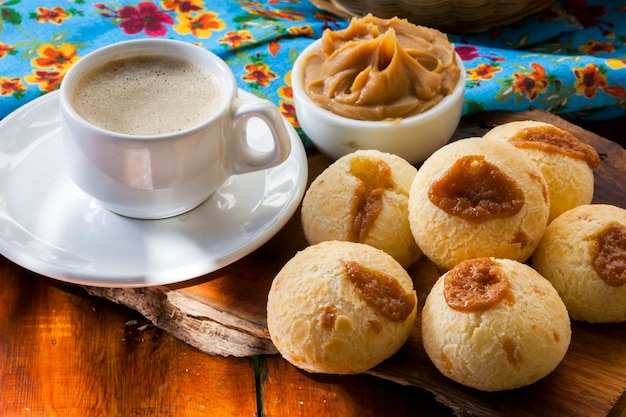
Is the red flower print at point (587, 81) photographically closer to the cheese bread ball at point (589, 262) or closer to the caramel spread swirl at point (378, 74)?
the caramel spread swirl at point (378, 74)

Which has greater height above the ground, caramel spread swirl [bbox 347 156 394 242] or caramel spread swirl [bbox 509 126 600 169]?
caramel spread swirl [bbox 509 126 600 169]

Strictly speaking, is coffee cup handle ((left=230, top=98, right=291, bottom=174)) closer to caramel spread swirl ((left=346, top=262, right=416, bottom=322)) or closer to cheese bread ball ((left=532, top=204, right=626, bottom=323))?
caramel spread swirl ((left=346, top=262, right=416, bottom=322))

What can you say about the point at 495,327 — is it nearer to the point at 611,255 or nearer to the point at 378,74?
the point at 611,255

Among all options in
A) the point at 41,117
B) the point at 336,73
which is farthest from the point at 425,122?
the point at 41,117

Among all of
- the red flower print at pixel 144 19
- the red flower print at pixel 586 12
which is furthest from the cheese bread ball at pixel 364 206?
the red flower print at pixel 586 12

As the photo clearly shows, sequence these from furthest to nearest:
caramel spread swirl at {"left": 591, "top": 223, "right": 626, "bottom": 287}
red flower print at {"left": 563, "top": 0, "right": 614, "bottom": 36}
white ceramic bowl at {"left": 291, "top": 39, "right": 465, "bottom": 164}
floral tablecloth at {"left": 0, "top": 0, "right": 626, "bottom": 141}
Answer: red flower print at {"left": 563, "top": 0, "right": 614, "bottom": 36}
floral tablecloth at {"left": 0, "top": 0, "right": 626, "bottom": 141}
white ceramic bowl at {"left": 291, "top": 39, "right": 465, "bottom": 164}
caramel spread swirl at {"left": 591, "top": 223, "right": 626, "bottom": 287}

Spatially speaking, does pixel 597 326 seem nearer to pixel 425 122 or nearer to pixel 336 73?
pixel 425 122

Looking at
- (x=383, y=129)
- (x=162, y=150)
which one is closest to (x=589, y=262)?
(x=383, y=129)

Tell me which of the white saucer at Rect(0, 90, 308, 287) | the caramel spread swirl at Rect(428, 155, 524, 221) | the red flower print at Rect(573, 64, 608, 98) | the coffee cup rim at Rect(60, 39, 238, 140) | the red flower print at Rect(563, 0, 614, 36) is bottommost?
the white saucer at Rect(0, 90, 308, 287)

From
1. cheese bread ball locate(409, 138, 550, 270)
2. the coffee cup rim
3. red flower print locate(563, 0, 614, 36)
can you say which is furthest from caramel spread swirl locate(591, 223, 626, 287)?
red flower print locate(563, 0, 614, 36)
